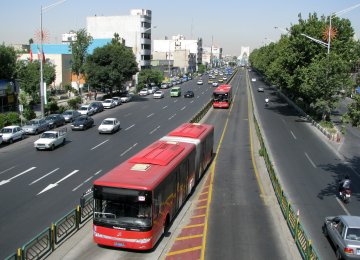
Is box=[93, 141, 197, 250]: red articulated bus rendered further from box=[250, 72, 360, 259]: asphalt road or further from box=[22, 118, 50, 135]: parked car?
box=[22, 118, 50, 135]: parked car

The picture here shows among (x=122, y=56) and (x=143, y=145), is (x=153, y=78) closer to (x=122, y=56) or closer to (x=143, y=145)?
(x=122, y=56)

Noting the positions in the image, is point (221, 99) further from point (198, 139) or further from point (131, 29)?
point (131, 29)

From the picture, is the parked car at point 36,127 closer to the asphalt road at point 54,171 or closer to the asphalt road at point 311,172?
the asphalt road at point 54,171

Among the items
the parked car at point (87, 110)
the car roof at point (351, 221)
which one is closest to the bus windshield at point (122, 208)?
the car roof at point (351, 221)

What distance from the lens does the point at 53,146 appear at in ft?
112

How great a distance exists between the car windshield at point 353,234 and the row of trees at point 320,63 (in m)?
33.8

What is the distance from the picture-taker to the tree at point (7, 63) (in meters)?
51.6

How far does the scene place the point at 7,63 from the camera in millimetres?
52594

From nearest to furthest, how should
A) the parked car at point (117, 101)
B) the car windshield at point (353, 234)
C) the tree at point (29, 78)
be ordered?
the car windshield at point (353, 234) < the tree at point (29, 78) < the parked car at point (117, 101)

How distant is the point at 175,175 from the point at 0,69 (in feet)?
138

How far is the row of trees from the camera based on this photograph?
155 feet

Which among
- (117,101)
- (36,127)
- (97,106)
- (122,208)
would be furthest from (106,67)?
(122,208)

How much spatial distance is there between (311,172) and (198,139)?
928cm

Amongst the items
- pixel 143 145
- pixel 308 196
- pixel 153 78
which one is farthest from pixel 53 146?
pixel 153 78
